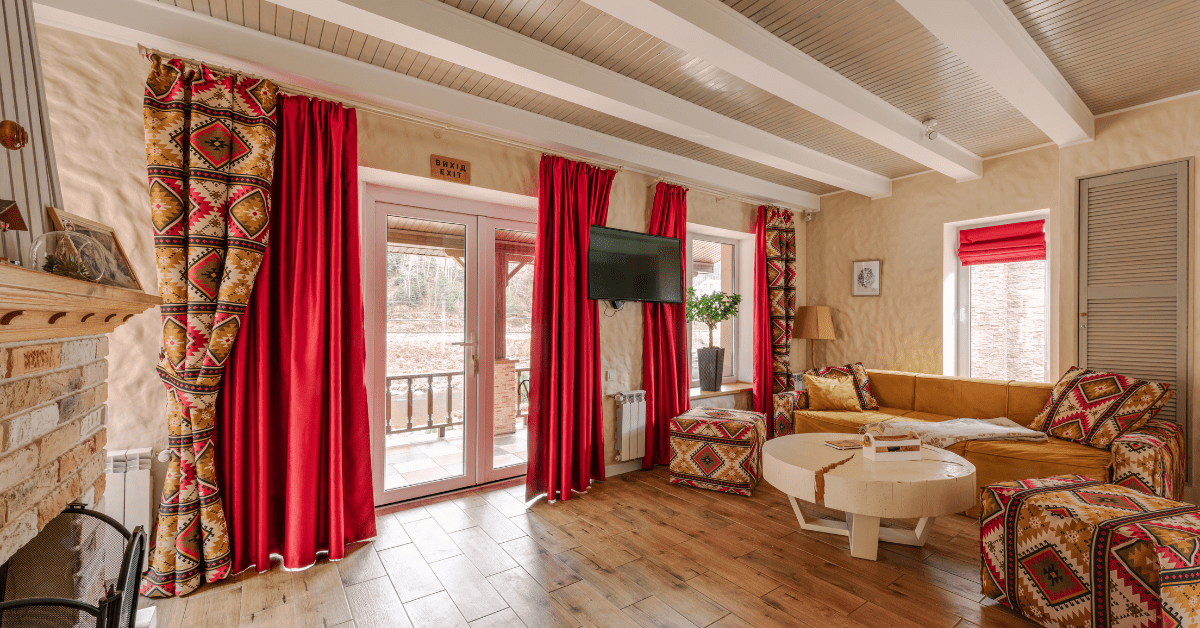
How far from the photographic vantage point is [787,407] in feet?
14.4

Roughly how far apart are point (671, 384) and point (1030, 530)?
2.50 metres

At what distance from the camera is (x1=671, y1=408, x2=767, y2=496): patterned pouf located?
11.4 ft

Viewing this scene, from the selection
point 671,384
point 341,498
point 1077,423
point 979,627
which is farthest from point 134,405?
point 1077,423

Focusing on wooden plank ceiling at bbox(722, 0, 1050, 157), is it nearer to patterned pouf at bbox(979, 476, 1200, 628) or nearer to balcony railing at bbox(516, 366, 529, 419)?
patterned pouf at bbox(979, 476, 1200, 628)

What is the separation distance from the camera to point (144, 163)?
7.60ft

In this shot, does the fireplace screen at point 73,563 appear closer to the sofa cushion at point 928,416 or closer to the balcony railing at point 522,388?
the balcony railing at point 522,388

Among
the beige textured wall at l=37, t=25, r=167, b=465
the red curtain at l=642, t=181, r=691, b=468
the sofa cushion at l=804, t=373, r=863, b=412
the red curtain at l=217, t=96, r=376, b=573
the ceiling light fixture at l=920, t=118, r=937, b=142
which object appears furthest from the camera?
the sofa cushion at l=804, t=373, r=863, b=412

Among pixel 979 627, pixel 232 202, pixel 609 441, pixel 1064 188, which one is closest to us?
pixel 979 627

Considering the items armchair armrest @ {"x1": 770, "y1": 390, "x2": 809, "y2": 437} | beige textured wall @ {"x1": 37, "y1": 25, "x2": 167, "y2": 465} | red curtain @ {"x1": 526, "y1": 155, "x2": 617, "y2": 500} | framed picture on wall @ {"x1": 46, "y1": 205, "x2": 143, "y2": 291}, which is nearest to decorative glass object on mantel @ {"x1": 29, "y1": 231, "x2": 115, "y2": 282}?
framed picture on wall @ {"x1": 46, "y1": 205, "x2": 143, "y2": 291}

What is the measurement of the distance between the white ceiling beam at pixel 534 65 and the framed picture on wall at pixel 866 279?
175 centimetres

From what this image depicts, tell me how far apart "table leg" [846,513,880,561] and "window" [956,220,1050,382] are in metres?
2.67

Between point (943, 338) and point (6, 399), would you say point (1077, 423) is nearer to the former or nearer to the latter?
point (943, 338)

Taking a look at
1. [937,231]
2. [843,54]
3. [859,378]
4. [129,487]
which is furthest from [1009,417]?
[129,487]

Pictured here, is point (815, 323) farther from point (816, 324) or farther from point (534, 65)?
point (534, 65)
